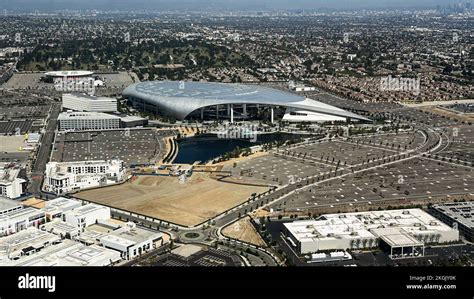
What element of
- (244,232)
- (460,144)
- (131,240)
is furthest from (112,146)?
(460,144)

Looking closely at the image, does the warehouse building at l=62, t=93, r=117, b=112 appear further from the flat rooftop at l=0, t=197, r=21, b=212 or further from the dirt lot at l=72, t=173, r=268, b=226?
the flat rooftop at l=0, t=197, r=21, b=212

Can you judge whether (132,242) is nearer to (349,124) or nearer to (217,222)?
(217,222)

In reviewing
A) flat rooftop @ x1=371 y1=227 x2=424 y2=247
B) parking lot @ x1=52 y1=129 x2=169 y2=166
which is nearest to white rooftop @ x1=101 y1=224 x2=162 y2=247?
flat rooftop @ x1=371 y1=227 x2=424 y2=247

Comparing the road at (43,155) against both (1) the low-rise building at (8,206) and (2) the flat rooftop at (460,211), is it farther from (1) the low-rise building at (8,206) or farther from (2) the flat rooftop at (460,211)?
(2) the flat rooftop at (460,211)

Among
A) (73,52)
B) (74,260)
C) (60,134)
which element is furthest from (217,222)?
(73,52)

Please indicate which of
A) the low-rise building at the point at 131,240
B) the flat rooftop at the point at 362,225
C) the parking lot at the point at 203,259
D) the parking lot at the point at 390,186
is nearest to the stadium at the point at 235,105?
the parking lot at the point at 390,186

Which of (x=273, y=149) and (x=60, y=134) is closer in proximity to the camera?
(x=273, y=149)
